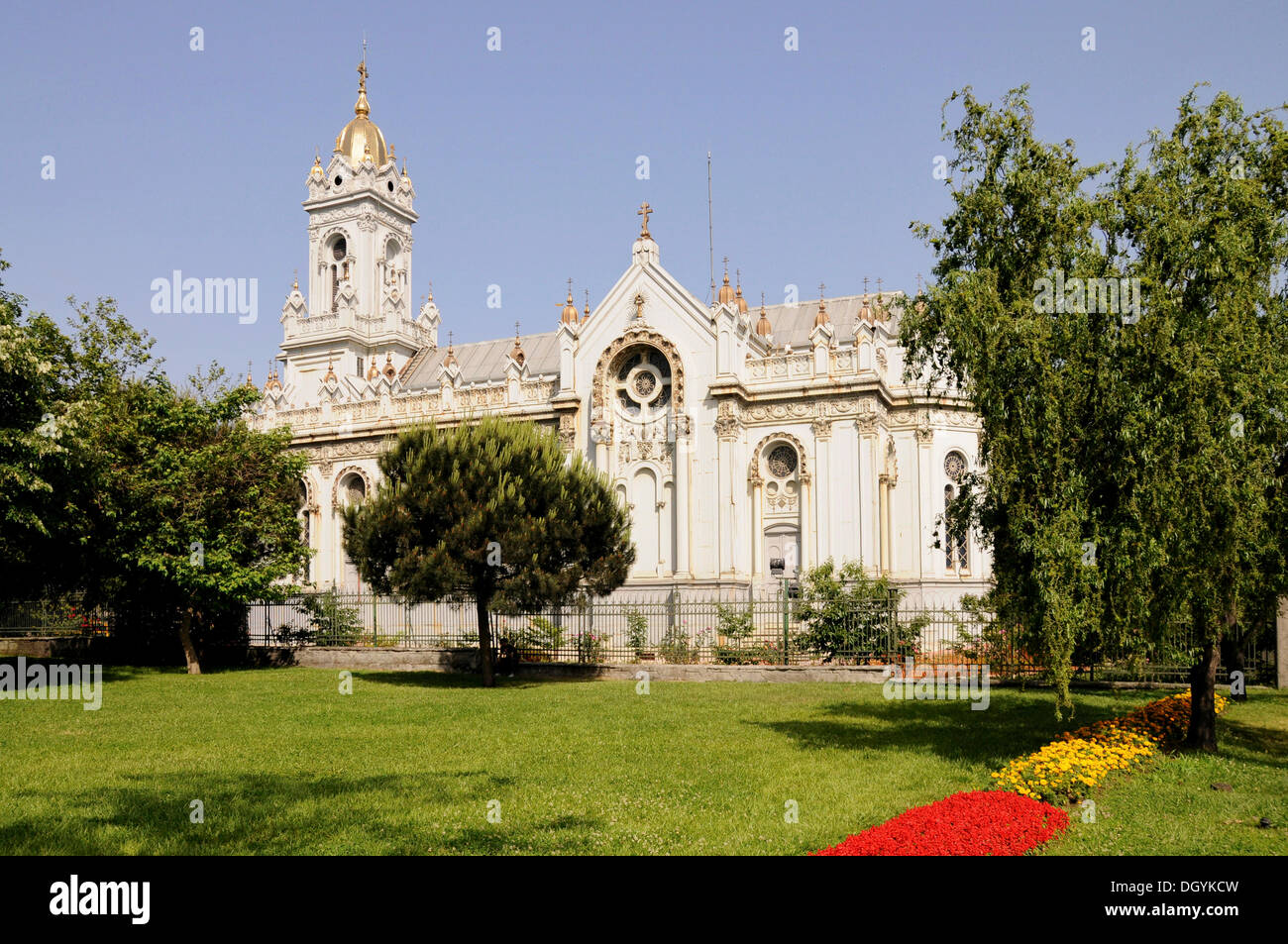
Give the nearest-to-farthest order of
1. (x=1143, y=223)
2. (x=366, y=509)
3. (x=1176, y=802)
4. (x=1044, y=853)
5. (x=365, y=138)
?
(x=1044, y=853)
(x=1176, y=802)
(x=1143, y=223)
(x=366, y=509)
(x=365, y=138)

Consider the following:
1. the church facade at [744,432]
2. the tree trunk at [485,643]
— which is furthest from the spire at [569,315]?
the tree trunk at [485,643]

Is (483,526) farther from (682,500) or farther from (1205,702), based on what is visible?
(1205,702)

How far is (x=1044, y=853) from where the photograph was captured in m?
10.0

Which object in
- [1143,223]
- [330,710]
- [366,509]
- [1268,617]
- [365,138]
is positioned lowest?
[330,710]

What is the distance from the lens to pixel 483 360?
2594 inches

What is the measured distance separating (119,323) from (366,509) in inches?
450

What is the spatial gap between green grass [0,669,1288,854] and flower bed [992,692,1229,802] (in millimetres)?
395

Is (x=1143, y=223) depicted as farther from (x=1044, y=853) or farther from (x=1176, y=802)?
(x=1044, y=853)

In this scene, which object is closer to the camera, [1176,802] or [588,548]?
[1176,802]

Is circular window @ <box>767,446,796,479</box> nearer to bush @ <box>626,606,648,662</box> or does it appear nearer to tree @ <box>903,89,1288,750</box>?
bush @ <box>626,606,648,662</box>

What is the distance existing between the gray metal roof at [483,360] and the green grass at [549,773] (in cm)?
3905

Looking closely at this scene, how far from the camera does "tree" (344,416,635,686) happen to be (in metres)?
29.0

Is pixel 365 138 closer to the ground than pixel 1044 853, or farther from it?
farther from it
